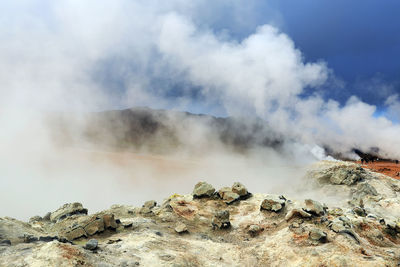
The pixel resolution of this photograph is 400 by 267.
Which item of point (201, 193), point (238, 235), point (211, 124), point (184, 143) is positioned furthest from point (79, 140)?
point (238, 235)

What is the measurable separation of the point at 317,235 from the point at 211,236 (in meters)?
5.87

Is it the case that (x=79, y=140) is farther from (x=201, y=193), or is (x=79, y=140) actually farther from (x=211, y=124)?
(x=201, y=193)

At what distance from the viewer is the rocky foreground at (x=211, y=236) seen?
9133 mm

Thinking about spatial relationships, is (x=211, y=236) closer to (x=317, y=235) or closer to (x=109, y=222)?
(x=109, y=222)

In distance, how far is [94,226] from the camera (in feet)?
43.3

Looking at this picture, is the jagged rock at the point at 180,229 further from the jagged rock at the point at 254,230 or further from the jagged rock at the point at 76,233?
the jagged rock at the point at 76,233

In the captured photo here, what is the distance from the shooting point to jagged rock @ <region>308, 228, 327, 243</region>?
431 inches

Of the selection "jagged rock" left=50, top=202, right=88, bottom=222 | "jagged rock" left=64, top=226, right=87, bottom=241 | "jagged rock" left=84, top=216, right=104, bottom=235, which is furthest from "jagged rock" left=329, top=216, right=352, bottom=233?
"jagged rock" left=50, top=202, right=88, bottom=222

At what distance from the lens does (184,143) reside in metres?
118

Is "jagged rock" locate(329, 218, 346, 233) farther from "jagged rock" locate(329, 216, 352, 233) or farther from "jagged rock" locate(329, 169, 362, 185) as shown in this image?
"jagged rock" locate(329, 169, 362, 185)

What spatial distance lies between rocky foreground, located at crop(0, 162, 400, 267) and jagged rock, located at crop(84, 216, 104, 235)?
0.05 m

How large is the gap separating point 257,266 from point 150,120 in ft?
442

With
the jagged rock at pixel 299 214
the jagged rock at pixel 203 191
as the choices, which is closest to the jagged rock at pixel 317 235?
the jagged rock at pixel 299 214

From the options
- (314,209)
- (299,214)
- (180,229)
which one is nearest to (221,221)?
(180,229)
